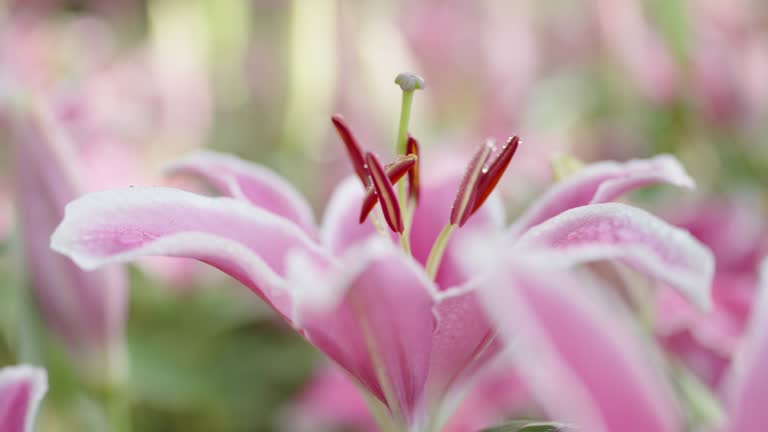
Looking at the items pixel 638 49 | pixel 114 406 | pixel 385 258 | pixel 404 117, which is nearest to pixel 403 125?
pixel 404 117

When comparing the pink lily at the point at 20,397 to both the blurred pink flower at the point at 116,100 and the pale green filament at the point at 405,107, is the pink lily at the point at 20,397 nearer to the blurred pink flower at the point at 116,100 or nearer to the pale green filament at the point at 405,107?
the pale green filament at the point at 405,107

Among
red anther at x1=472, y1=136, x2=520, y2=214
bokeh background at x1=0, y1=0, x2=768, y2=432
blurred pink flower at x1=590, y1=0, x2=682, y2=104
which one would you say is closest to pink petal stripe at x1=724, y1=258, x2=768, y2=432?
red anther at x1=472, y1=136, x2=520, y2=214

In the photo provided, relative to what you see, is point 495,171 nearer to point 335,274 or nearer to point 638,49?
point 335,274

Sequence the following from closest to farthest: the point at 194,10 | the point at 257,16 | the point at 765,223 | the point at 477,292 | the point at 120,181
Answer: the point at 477,292 → the point at 765,223 → the point at 120,181 → the point at 194,10 → the point at 257,16

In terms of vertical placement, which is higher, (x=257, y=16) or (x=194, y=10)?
(x=257, y=16)

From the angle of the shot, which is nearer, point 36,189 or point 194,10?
point 36,189

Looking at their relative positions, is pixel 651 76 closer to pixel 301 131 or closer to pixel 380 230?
pixel 301 131

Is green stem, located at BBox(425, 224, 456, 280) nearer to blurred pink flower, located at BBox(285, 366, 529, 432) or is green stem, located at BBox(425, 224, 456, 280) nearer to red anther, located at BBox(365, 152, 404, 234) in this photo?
red anther, located at BBox(365, 152, 404, 234)

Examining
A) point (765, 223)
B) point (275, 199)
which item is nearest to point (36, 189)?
point (275, 199)
